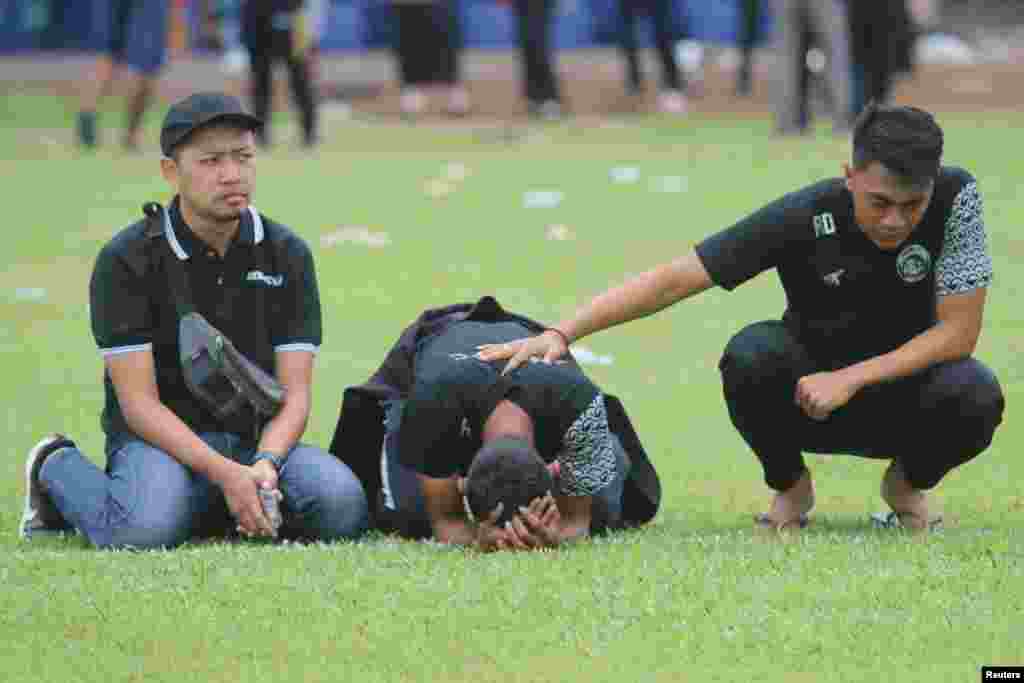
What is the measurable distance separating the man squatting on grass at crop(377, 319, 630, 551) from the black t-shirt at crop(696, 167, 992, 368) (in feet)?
1.75

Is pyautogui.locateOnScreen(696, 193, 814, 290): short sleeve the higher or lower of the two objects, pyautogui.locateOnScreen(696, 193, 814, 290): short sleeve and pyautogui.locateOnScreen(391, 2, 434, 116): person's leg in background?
the higher

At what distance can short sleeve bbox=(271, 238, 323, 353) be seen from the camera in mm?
6254

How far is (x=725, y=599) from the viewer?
5.05 metres

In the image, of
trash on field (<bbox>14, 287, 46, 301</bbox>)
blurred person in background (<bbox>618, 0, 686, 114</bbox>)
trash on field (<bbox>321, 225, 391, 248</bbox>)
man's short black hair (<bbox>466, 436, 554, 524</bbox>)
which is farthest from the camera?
blurred person in background (<bbox>618, 0, 686, 114</bbox>)

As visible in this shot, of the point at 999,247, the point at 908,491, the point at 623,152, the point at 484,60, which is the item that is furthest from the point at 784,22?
the point at 908,491

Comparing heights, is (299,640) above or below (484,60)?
above

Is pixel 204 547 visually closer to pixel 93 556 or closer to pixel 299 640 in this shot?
pixel 93 556

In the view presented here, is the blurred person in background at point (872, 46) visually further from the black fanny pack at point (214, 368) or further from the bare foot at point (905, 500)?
the black fanny pack at point (214, 368)

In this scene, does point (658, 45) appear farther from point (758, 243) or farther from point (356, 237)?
point (758, 243)

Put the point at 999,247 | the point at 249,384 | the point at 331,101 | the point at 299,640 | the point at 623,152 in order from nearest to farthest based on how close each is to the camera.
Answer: the point at 299,640
the point at 249,384
the point at 999,247
the point at 623,152
the point at 331,101

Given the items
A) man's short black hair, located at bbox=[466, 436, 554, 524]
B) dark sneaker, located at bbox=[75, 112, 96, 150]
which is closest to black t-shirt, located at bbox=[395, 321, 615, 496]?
man's short black hair, located at bbox=[466, 436, 554, 524]

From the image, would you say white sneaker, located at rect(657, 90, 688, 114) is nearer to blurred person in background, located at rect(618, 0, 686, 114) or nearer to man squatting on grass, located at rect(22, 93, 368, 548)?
blurred person in background, located at rect(618, 0, 686, 114)

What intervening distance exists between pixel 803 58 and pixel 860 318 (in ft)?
41.0

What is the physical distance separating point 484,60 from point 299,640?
2220cm
